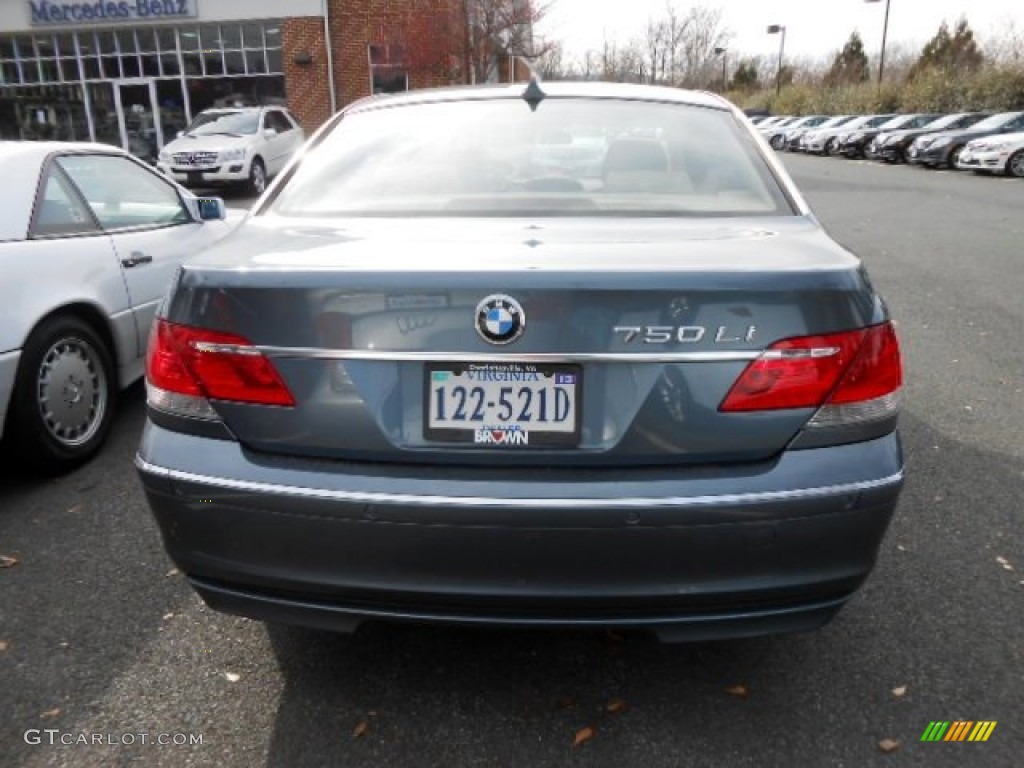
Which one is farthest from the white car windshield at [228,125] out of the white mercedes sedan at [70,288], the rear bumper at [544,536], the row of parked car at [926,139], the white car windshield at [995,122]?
the white car windshield at [995,122]

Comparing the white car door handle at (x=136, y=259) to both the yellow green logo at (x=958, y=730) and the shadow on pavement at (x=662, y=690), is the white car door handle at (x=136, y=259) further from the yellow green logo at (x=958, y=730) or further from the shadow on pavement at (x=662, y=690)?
the yellow green logo at (x=958, y=730)

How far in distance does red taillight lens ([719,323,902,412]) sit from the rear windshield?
0.69 metres

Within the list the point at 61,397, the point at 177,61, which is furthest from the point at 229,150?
the point at 61,397

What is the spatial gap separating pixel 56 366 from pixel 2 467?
605 millimetres

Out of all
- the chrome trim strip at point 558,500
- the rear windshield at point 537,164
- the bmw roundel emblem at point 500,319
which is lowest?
the chrome trim strip at point 558,500

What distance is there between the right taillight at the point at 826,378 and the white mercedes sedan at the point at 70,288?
306cm

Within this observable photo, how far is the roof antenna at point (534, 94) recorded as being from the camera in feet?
10.1

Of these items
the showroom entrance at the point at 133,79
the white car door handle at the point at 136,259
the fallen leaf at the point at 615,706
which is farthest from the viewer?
the showroom entrance at the point at 133,79

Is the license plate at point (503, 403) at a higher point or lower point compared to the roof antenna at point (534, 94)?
lower

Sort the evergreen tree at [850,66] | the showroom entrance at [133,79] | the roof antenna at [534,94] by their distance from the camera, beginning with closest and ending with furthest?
the roof antenna at [534,94] < the showroom entrance at [133,79] < the evergreen tree at [850,66]

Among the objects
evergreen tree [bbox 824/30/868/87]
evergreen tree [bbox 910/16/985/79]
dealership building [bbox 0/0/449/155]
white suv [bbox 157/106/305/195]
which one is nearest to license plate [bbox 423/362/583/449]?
white suv [bbox 157/106/305/195]

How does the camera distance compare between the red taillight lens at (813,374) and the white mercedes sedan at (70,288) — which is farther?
the white mercedes sedan at (70,288)

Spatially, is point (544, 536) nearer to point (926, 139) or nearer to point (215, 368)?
point (215, 368)

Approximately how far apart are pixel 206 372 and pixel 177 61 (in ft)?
84.1
